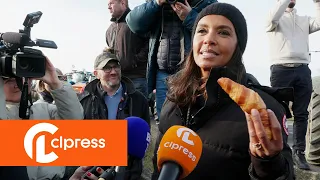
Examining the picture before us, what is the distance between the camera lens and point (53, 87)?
260cm

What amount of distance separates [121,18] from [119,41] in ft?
1.00

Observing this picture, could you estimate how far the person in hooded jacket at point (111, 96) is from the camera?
156 inches

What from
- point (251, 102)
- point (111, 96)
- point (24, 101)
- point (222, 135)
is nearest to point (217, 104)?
point (222, 135)

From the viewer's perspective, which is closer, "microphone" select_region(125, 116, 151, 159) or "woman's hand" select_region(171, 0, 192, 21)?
"microphone" select_region(125, 116, 151, 159)

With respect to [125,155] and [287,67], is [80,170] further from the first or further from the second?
[287,67]

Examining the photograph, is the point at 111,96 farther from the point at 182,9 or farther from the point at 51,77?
the point at 51,77

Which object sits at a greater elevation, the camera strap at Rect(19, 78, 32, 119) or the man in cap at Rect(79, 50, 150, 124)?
the camera strap at Rect(19, 78, 32, 119)

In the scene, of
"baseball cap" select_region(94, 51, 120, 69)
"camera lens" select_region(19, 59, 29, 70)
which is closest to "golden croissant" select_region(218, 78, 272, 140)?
"camera lens" select_region(19, 59, 29, 70)

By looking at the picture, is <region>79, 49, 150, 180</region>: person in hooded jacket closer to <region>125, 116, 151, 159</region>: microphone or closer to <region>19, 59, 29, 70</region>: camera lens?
<region>19, 59, 29, 70</region>: camera lens

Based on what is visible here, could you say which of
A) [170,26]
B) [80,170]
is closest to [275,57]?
[170,26]

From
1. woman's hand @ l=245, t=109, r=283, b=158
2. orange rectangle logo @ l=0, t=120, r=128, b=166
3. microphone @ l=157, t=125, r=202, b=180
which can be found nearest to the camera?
woman's hand @ l=245, t=109, r=283, b=158

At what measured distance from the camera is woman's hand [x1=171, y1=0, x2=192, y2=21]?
3.15 m

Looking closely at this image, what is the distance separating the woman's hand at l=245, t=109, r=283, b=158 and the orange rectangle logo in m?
1.05

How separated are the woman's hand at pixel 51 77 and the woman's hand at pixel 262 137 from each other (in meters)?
1.63
